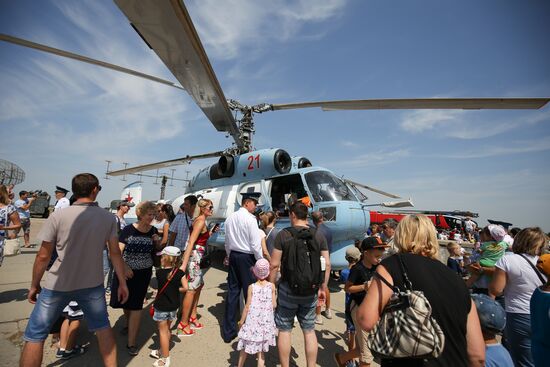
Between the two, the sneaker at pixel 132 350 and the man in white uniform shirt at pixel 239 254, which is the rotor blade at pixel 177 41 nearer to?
the man in white uniform shirt at pixel 239 254

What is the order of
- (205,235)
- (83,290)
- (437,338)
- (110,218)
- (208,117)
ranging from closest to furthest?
(437,338) < (83,290) < (110,218) < (205,235) < (208,117)

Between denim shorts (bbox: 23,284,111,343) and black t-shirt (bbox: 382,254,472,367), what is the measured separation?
236 centimetres

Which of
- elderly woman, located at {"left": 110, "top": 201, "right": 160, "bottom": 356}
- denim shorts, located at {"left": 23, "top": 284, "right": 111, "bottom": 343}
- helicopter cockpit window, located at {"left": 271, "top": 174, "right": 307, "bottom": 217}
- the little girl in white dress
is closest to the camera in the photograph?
denim shorts, located at {"left": 23, "top": 284, "right": 111, "bottom": 343}

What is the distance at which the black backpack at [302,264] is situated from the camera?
8.02 feet

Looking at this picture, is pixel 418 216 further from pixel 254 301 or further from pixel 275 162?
pixel 275 162

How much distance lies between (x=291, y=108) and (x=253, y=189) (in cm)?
215

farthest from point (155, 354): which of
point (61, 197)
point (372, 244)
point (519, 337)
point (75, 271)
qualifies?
point (61, 197)

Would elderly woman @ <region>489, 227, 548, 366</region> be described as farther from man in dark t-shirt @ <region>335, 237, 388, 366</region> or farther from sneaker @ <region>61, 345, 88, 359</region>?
sneaker @ <region>61, 345, 88, 359</region>

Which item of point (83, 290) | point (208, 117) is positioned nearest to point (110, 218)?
point (83, 290)

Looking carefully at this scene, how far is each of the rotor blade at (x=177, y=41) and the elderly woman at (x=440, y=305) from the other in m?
2.72

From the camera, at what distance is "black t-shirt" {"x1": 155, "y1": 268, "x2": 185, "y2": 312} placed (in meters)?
2.84

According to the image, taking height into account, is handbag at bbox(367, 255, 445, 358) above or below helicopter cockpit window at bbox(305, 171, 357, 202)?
below

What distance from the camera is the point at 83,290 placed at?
2.26 m

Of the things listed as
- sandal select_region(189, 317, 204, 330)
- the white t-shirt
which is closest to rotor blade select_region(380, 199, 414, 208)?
the white t-shirt
